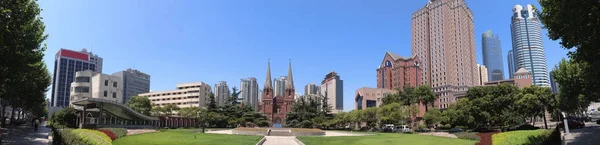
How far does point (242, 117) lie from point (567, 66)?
2344 inches

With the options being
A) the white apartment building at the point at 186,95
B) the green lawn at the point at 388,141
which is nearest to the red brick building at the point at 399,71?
the white apartment building at the point at 186,95

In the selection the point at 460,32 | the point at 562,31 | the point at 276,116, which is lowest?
the point at 276,116

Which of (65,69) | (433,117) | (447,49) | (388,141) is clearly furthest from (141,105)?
(65,69)

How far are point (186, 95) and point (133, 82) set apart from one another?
5967 cm

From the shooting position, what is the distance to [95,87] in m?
97.8

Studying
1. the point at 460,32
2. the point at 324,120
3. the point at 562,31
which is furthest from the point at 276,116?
the point at 562,31

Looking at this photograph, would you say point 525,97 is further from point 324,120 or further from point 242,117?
point 242,117

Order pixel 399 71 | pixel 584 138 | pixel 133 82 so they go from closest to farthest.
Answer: pixel 584 138
pixel 399 71
pixel 133 82

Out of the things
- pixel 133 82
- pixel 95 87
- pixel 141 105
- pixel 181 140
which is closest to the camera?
pixel 181 140

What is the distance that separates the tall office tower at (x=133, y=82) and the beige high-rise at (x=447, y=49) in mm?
131273

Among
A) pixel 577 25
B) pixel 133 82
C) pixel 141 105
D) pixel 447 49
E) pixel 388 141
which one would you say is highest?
pixel 447 49

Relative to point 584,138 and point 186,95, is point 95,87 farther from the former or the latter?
point 584,138

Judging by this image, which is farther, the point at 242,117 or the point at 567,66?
the point at 242,117

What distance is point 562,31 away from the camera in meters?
18.0
